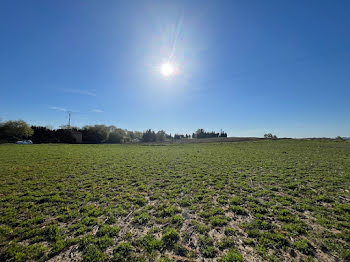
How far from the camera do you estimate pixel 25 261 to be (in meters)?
2.92

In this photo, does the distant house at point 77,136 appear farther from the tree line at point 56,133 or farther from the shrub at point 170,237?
the shrub at point 170,237

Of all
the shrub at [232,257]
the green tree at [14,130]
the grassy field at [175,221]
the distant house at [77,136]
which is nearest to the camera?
the shrub at [232,257]

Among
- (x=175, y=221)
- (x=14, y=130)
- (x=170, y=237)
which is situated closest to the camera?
(x=170, y=237)

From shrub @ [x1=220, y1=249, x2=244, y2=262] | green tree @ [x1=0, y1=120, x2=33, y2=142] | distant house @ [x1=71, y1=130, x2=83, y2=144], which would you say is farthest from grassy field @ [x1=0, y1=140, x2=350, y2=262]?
distant house @ [x1=71, y1=130, x2=83, y2=144]

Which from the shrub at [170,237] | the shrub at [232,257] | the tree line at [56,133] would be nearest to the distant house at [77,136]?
the tree line at [56,133]

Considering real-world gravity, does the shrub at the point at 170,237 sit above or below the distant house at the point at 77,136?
below

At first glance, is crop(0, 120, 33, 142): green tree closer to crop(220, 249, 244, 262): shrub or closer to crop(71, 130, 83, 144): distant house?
crop(71, 130, 83, 144): distant house

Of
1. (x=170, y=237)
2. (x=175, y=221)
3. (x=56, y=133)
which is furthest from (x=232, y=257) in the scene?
(x=56, y=133)

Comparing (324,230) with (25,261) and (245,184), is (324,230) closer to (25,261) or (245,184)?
(245,184)

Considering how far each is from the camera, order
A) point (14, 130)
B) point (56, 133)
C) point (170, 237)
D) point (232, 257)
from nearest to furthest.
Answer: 1. point (232, 257)
2. point (170, 237)
3. point (14, 130)
4. point (56, 133)

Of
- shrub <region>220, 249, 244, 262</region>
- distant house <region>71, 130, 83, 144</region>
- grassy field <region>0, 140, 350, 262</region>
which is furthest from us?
distant house <region>71, 130, 83, 144</region>

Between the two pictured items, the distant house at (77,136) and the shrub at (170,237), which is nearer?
the shrub at (170,237)

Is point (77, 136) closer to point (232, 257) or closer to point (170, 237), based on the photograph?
point (170, 237)

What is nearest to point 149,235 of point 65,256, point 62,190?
point 65,256
